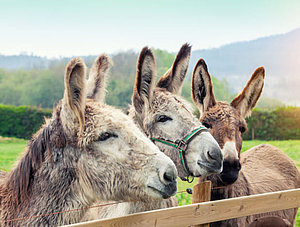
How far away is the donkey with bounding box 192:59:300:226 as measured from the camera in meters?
2.84

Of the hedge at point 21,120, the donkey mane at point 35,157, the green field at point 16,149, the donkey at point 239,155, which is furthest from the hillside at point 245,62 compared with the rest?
the donkey mane at point 35,157

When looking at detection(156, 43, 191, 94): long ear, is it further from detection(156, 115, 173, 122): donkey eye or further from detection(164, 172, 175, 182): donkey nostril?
detection(164, 172, 175, 182): donkey nostril

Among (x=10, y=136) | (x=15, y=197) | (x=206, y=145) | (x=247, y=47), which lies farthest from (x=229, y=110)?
(x=247, y=47)

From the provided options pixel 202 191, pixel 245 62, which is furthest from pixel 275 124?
pixel 245 62

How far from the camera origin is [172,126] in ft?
8.55

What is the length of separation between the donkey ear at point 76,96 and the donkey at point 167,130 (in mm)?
613

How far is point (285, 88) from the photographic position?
86.4 ft

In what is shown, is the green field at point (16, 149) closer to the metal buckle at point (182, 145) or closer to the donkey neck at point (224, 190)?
the donkey neck at point (224, 190)

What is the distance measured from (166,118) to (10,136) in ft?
46.0

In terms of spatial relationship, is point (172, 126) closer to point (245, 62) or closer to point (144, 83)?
point (144, 83)

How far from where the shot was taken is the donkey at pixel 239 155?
284 centimetres

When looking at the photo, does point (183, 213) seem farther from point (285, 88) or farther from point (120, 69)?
point (285, 88)

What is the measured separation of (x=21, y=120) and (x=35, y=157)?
13857mm

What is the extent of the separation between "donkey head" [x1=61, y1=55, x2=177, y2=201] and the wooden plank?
0.16m
